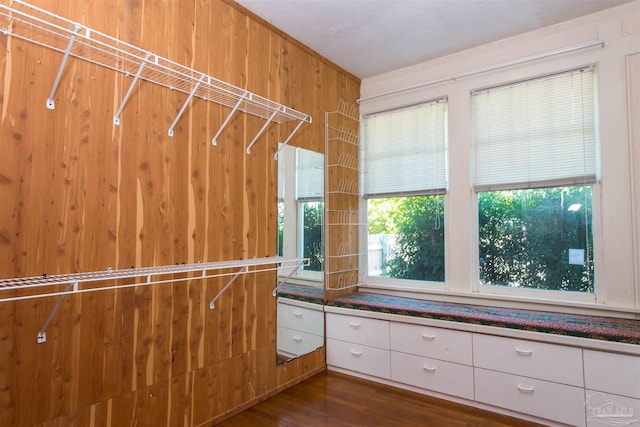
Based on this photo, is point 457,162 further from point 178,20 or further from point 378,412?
point 178,20

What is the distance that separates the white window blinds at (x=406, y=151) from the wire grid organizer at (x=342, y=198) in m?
0.15

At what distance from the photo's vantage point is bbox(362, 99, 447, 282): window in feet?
11.2

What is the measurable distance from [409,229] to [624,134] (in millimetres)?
1725

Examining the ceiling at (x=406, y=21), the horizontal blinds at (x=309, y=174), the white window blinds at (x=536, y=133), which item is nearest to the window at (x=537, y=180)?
the white window blinds at (x=536, y=133)

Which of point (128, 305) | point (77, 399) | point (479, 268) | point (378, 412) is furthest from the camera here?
point (479, 268)

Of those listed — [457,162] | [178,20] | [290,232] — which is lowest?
[290,232]

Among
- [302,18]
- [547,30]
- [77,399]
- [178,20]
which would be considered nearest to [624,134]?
[547,30]

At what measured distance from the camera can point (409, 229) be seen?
11.8 feet

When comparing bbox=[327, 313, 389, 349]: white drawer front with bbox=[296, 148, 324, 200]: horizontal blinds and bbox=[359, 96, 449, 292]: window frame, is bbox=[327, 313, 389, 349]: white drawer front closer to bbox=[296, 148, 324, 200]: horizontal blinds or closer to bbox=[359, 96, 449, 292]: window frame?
bbox=[359, 96, 449, 292]: window frame

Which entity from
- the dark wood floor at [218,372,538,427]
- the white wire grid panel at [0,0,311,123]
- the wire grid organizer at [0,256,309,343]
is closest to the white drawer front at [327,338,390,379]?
the dark wood floor at [218,372,538,427]

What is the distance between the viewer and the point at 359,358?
3.17 metres

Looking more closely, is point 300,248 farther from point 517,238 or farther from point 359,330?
point 517,238

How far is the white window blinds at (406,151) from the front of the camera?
3.41 m

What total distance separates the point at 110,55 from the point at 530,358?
2991 millimetres
